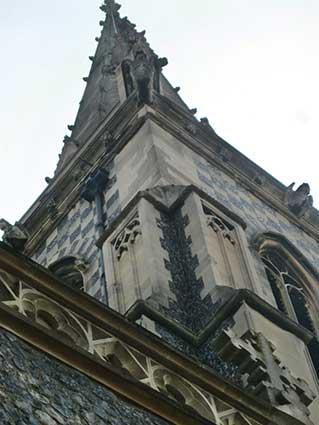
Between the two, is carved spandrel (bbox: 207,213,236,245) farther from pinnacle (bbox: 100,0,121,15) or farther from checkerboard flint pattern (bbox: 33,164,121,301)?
pinnacle (bbox: 100,0,121,15)

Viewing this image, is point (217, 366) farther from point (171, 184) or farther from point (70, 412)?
point (171, 184)

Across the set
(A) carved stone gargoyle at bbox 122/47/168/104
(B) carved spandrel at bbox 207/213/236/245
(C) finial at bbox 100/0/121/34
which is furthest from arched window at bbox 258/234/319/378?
(C) finial at bbox 100/0/121/34

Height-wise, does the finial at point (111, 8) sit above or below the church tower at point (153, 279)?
above

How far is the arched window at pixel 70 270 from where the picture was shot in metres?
14.8

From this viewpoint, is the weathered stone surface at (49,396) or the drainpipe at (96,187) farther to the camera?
the drainpipe at (96,187)

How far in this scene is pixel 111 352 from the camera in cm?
691

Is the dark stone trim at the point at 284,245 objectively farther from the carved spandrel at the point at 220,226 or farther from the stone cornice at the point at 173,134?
the carved spandrel at the point at 220,226

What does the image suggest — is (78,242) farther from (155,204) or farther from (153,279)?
(153,279)

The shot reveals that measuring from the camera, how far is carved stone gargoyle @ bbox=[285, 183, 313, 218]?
61.1 feet

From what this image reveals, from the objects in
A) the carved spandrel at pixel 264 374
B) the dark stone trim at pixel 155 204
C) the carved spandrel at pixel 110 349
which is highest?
the dark stone trim at pixel 155 204

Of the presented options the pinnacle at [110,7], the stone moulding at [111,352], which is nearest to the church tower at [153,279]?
the stone moulding at [111,352]

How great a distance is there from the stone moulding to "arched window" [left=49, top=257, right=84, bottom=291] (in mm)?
7489

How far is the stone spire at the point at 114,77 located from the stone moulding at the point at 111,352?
10.4 m

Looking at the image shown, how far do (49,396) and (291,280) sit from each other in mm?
9798
